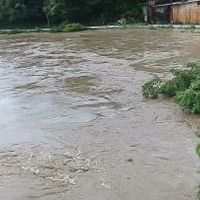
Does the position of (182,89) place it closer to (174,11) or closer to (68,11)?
(174,11)

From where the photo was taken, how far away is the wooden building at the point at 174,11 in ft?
93.4

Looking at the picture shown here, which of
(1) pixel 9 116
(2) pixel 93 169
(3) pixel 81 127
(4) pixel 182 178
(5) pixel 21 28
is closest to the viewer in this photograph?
(4) pixel 182 178

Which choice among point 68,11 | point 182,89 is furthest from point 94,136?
point 68,11

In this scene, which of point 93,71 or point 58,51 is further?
point 58,51

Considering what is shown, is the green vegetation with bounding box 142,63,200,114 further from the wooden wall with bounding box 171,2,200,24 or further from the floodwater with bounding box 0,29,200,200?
the wooden wall with bounding box 171,2,200,24

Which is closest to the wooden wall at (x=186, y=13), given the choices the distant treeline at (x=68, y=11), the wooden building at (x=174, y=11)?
the wooden building at (x=174, y=11)

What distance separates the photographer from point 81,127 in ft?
30.3

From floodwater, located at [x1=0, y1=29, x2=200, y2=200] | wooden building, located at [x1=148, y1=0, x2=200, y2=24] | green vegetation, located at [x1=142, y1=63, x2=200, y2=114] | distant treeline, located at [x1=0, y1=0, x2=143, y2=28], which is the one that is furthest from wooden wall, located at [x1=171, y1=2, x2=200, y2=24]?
green vegetation, located at [x1=142, y1=63, x2=200, y2=114]

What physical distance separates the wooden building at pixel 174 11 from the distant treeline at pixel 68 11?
6.22 ft

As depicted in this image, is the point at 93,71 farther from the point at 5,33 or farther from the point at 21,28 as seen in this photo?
the point at 21,28

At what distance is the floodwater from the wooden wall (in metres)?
11.8

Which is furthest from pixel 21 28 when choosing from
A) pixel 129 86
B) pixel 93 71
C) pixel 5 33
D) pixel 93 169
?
pixel 93 169

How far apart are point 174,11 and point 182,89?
2205cm

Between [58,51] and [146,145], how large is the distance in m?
15.1
